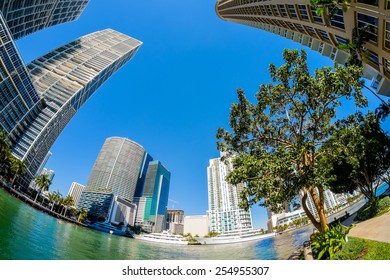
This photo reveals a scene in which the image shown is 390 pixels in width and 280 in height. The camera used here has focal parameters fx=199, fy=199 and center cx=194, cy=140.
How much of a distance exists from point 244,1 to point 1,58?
67.3m

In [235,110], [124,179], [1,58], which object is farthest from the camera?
[124,179]

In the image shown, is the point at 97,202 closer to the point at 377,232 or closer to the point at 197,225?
the point at 197,225

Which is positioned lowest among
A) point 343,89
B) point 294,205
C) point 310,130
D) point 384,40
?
point 294,205

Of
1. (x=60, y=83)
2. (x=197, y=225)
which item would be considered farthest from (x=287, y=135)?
(x=197, y=225)

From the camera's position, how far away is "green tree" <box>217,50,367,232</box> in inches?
415

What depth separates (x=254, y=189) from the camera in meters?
11.2

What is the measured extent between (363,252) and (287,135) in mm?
8990

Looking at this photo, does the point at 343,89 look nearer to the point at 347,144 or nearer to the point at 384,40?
the point at 347,144

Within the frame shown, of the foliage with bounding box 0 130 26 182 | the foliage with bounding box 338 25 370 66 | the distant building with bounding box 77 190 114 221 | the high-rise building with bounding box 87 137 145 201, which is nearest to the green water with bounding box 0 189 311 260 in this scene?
the foliage with bounding box 0 130 26 182

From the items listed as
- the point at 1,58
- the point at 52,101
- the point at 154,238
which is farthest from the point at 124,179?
the point at 1,58

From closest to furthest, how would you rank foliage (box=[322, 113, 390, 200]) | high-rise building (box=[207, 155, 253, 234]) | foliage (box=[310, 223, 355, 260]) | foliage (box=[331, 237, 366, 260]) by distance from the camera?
foliage (box=[331, 237, 366, 260]) → foliage (box=[310, 223, 355, 260]) → foliage (box=[322, 113, 390, 200]) → high-rise building (box=[207, 155, 253, 234])

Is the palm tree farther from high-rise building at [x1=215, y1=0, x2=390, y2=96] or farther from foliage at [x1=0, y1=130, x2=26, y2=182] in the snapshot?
high-rise building at [x1=215, y1=0, x2=390, y2=96]

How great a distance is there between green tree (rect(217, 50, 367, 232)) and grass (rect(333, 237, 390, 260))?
2.99 m

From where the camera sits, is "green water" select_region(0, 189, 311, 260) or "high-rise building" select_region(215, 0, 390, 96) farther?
"high-rise building" select_region(215, 0, 390, 96)
